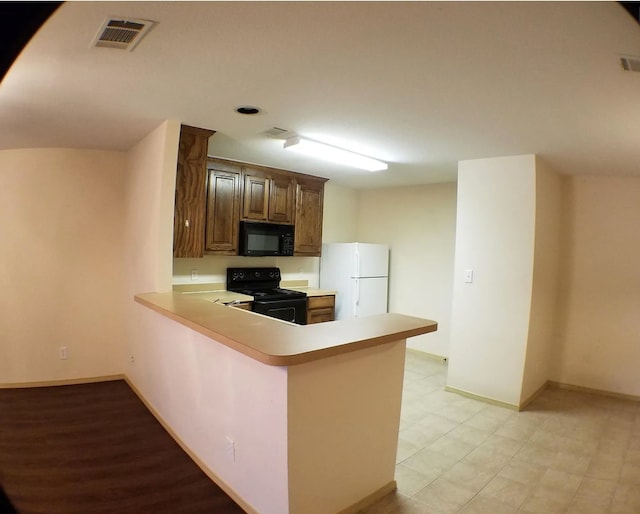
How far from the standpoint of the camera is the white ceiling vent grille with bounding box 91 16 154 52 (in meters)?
1.42

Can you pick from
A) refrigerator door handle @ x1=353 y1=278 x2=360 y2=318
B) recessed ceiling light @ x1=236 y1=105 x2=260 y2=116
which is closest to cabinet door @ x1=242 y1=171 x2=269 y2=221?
refrigerator door handle @ x1=353 y1=278 x2=360 y2=318

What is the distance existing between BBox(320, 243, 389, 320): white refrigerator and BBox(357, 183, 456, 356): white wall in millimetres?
260

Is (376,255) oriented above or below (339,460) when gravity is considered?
above

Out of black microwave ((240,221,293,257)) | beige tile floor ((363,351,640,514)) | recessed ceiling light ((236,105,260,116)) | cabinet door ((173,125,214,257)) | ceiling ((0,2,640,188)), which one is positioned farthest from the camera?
black microwave ((240,221,293,257))

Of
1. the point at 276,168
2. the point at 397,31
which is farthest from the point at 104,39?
the point at 276,168

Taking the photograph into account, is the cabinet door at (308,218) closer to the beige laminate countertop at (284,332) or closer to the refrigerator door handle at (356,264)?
the refrigerator door handle at (356,264)

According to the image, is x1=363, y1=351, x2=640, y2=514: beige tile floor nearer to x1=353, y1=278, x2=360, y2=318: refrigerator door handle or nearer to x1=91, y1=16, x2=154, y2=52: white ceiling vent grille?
x1=353, y1=278, x2=360, y2=318: refrigerator door handle

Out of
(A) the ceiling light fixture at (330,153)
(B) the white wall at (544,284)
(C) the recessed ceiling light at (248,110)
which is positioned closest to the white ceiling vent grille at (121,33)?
(C) the recessed ceiling light at (248,110)

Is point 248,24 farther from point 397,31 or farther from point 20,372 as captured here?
point 20,372

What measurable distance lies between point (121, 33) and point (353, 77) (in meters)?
1.04

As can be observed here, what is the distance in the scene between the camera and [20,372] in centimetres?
351

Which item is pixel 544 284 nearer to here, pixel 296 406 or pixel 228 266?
pixel 296 406

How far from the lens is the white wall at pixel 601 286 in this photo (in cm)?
374

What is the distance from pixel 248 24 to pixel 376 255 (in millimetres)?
3874
